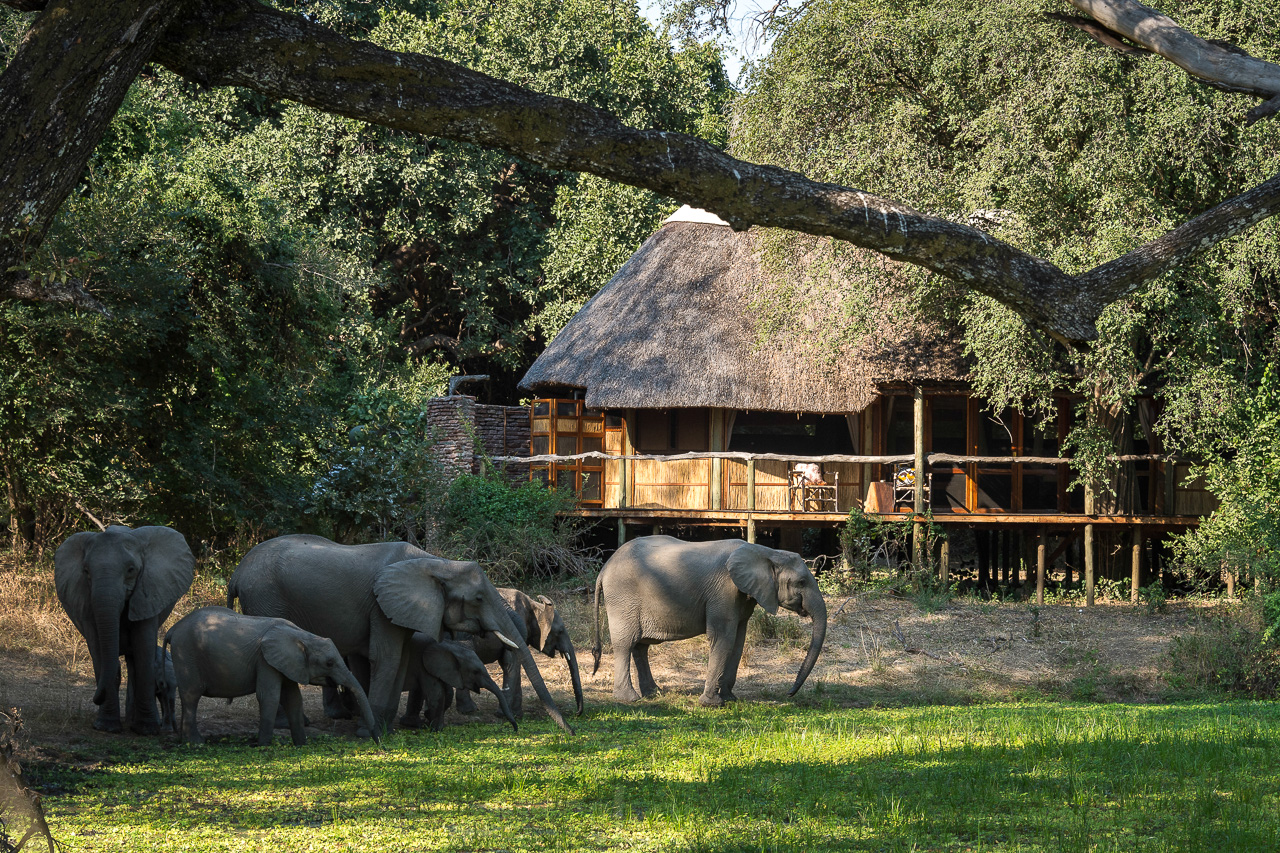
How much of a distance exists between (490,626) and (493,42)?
902 inches

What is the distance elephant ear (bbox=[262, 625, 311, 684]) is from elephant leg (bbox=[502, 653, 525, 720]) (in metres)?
1.86

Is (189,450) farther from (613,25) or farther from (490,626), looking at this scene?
(613,25)

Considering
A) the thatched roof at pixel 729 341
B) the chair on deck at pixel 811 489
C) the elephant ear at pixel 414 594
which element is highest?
the thatched roof at pixel 729 341

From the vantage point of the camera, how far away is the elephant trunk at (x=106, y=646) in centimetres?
927

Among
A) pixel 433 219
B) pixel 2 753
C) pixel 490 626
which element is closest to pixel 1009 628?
pixel 490 626

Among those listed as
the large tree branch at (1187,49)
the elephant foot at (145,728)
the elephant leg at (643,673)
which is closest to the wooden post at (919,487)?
the elephant leg at (643,673)

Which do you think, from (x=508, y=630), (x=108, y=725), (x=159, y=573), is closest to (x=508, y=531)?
(x=508, y=630)

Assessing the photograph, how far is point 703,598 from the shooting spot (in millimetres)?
11555

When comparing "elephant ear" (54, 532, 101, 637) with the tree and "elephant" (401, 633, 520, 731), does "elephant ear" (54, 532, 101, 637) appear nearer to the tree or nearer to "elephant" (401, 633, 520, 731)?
"elephant" (401, 633, 520, 731)

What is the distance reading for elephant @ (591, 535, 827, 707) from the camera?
444 inches

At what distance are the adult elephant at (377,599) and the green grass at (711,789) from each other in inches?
30.7

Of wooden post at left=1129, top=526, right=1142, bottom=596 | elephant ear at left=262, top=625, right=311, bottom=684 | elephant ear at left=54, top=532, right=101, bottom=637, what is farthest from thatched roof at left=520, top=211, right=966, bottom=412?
elephant ear at left=54, top=532, right=101, bottom=637

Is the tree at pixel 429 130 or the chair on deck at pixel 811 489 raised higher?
the tree at pixel 429 130

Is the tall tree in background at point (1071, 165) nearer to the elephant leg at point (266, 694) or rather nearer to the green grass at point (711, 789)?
the green grass at point (711, 789)
